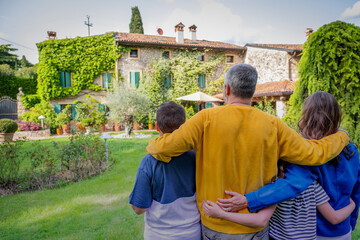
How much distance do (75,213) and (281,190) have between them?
11.6 ft

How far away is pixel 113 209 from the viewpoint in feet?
12.5

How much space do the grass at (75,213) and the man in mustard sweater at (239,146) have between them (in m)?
2.18

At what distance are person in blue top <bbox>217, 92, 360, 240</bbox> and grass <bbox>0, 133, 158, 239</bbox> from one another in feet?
7.32

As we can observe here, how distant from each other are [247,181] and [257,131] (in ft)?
0.99

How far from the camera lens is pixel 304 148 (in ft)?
4.03

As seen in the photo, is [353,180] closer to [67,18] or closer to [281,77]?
[281,77]

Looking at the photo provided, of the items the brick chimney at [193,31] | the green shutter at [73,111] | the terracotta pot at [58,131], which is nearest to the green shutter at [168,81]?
the brick chimney at [193,31]

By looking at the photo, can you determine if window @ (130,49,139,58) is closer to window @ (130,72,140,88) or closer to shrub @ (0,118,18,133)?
window @ (130,72,140,88)

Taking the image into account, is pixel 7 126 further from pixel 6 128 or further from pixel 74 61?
pixel 74 61

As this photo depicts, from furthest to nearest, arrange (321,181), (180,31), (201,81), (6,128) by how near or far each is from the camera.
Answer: (201,81) → (180,31) → (6,128) → (321,181)

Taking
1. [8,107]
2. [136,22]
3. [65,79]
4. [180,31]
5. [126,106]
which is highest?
[136,22]

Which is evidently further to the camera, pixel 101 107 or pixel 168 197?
pixel 101 107

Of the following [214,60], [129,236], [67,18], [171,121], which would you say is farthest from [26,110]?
[171,121]

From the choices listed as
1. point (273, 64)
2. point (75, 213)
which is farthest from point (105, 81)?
point (75, 213)
